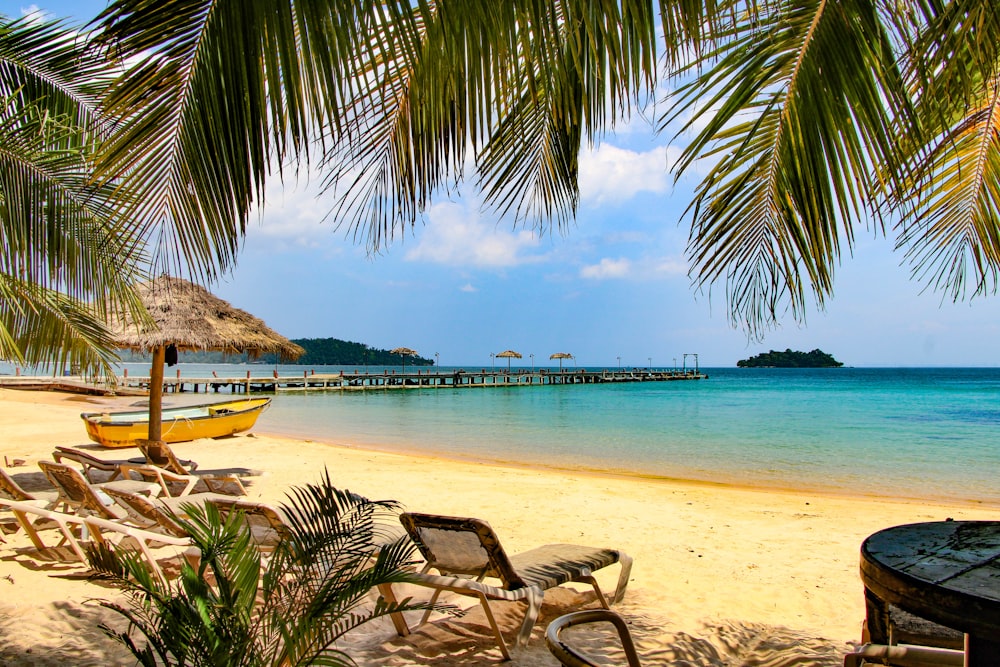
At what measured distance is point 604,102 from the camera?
1.99m

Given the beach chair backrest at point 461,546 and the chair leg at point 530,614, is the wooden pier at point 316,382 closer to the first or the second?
the beach chair backrest at point 461,546

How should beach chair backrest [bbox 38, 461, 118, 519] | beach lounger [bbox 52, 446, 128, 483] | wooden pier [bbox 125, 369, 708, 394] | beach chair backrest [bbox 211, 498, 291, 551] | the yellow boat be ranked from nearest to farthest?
beach chair backrest [bbox 211, 498, 291, 551]
beach chair backrest [bbox 38, 461, 118, 519]
beach lounger [bbox 52, 446, 128, 483]
the yellow boat
wooden pier [bbox 125, 369, 708, 394]

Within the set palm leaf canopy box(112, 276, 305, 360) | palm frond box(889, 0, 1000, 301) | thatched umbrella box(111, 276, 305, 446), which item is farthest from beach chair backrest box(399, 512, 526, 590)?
palm leaf canopy box(112, 276, 305, 360)

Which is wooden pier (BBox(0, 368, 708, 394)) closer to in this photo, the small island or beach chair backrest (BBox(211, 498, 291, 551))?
beach chair backrest (BBox(211, 498, 291, 551))

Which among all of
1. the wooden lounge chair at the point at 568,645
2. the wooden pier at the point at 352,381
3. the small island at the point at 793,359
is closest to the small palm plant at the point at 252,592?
the wooden lounge chair at the point at 568,645

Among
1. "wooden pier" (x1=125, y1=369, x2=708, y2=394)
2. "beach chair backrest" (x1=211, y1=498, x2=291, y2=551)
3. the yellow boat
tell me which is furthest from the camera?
"wooden pier" (x1=125, y1=369, x2=708, y2=394)

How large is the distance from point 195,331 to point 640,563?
861cm

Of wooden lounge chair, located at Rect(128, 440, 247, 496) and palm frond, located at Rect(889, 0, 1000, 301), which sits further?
wooden lounge chair, located at Rect(128, 440, 247, 496)

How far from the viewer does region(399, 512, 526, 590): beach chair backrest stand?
3.13 m

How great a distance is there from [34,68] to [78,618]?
3.32m

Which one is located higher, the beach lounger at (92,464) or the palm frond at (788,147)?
the palm frond at (788,147)

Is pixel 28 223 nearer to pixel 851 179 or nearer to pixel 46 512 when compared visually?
pixel 46 512

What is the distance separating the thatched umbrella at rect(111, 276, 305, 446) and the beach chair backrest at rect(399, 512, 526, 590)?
7350 mm

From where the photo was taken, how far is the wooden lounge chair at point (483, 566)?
3092 mm
